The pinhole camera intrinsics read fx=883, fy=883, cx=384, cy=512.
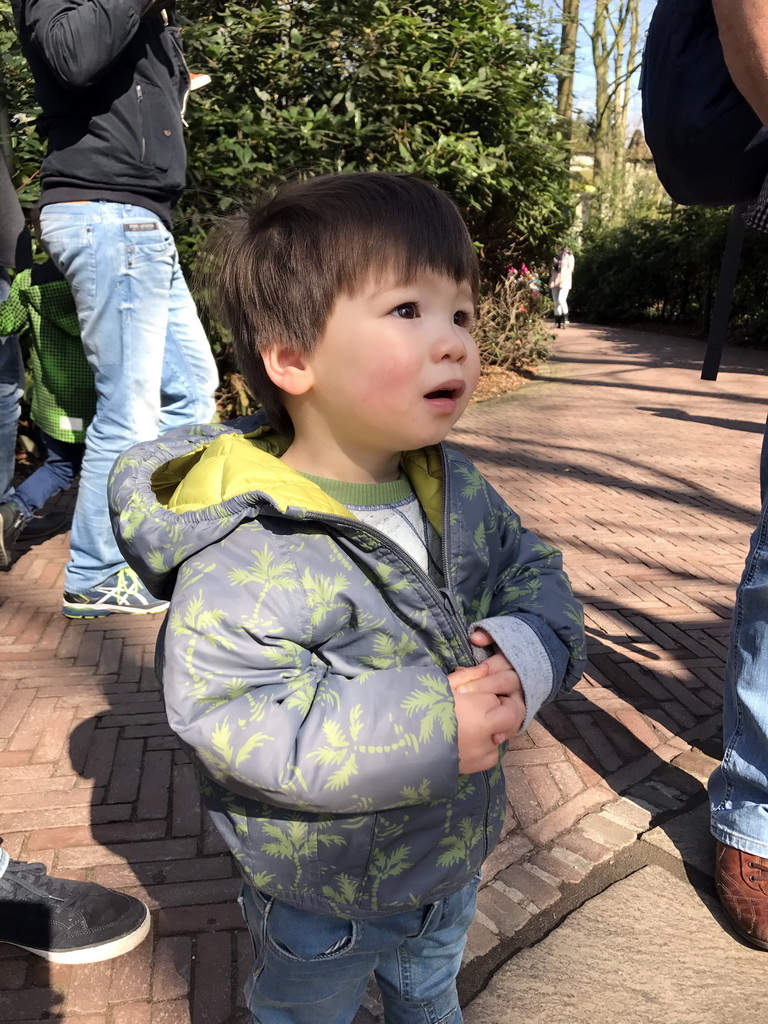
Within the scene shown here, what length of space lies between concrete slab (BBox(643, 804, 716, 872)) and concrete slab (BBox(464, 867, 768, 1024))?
0.37 feet

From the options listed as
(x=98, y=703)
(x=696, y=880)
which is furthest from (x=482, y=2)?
(x=696, y=880)

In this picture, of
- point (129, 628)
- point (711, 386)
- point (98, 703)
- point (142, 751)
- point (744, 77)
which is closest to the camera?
point (744, 77)

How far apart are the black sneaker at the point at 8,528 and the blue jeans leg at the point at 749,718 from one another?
2.96 m

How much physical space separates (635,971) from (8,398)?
3250 millimetres

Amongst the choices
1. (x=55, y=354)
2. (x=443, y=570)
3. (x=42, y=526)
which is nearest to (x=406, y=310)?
(x=443, y=570)

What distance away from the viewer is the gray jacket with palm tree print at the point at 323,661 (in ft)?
3.51

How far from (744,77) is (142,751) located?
221cm

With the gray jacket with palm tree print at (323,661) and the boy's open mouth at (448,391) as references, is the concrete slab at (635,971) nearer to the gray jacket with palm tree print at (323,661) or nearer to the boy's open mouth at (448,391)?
the gray jacket with palm tree print at (323,661)

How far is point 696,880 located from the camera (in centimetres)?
210

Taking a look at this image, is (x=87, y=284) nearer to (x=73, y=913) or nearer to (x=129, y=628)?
(x=129, y=628)

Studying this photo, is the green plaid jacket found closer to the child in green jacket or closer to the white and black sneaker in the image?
the child in green jacket

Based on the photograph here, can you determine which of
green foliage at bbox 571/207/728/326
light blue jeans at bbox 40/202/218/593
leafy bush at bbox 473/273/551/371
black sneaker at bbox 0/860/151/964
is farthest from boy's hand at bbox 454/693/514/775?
green foliage at bbox 571/207/728/326

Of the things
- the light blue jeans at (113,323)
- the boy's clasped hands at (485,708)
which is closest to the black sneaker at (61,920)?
the boy's clasped hands at (485,708)

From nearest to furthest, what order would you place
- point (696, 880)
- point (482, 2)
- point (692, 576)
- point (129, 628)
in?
point (696, 880) → point (129, 628) → point (692, 576) → point (482, 2)
